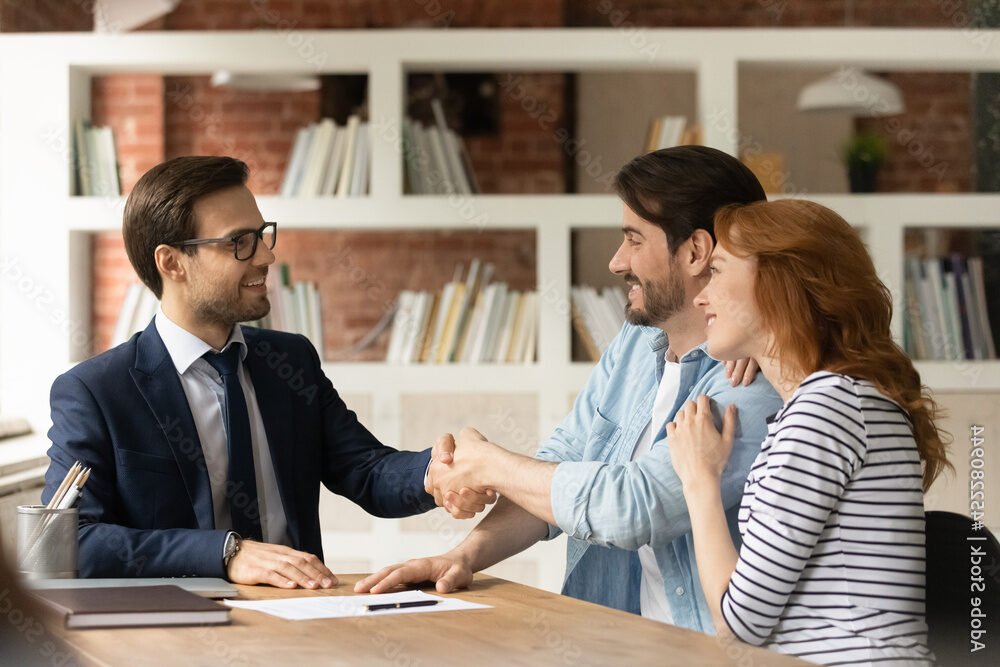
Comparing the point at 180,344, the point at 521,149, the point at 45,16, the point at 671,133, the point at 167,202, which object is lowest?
the point at 180,344

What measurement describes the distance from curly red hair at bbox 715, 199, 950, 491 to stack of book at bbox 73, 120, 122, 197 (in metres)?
2.77

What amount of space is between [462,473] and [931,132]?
5.40 metres

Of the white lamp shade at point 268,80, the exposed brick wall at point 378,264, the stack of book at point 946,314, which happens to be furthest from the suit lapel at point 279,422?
the exposed brick wall at point 378,264

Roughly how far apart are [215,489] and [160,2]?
447 centimetres

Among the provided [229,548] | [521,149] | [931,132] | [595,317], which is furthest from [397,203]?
[931,132]

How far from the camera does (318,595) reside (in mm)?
1729

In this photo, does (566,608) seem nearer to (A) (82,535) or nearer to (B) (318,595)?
(B) (318,595)

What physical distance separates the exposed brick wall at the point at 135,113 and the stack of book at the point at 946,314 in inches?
161

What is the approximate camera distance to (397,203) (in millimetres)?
3760

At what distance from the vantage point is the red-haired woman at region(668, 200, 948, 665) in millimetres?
1497

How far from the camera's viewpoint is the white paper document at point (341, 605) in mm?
1547

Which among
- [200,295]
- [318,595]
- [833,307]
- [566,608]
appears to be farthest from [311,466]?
[833,307]
